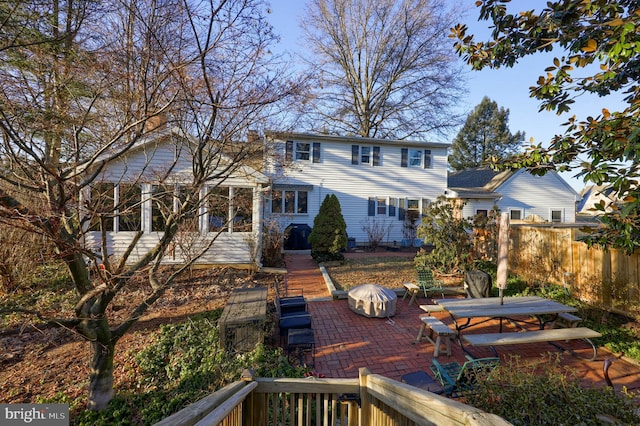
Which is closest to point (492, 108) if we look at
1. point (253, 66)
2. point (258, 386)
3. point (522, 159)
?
point (522, 159)

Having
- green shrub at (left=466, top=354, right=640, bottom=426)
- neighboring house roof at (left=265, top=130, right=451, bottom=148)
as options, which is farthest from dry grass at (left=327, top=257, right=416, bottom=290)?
neighboring house roof at (left=265, top=130, right=451, bottom=148)

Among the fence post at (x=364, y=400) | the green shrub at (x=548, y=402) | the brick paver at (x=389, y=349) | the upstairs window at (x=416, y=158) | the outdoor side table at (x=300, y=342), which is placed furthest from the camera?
the upstairs window at (x=416, y=158)

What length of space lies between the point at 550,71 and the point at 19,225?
6.69 metres

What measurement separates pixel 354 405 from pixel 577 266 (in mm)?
8076

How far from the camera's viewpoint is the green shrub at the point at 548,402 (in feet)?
7.00

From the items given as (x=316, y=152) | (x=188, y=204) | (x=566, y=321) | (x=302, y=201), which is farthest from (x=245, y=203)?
(x=566, y=321)

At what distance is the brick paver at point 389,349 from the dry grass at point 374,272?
1784mm

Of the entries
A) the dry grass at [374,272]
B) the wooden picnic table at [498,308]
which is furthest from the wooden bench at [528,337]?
the dry grass at [374,272]

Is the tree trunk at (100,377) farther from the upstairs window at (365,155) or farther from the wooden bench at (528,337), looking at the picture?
the upstairs window at (365,155)

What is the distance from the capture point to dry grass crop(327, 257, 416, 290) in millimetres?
9309

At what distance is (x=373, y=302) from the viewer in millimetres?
6621

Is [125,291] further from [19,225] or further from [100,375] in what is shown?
[19,225]

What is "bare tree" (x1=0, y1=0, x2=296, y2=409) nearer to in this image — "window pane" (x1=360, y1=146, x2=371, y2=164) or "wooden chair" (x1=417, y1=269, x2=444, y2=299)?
"wooden chair" (x1=417, y1=269, x2=444, y2=299)

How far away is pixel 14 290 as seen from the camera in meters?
7.85
